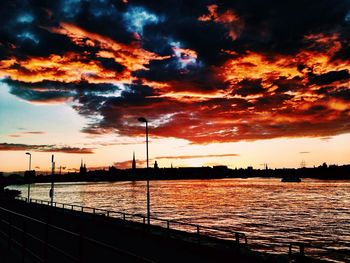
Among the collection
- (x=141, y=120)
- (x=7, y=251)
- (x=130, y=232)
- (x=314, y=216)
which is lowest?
(x=314, y=216)

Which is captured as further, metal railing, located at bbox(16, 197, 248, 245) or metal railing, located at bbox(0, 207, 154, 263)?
metal railing, located at bbox(16, 197, 248, 245)

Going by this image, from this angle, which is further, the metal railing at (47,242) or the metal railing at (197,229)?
the metal railing at (197,229)

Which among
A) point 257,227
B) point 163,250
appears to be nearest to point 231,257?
point 163,250

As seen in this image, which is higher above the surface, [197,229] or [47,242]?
[47,242]

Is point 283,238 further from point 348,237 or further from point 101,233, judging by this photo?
point 101,233

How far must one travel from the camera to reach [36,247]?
65.6 feet

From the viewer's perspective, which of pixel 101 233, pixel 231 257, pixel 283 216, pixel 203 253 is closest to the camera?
pixel 231 257

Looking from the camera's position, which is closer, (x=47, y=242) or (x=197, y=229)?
(x=47, y=242)

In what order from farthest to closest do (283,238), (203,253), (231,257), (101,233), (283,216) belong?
(283,216), (283,238), (101,233), (203,253), (231,257)

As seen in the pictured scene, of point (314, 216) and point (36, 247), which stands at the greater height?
point (36, 247)

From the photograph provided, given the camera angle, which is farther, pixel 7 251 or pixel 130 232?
pixel 130 232

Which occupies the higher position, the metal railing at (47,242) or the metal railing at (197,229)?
the metal railing at (47,242)

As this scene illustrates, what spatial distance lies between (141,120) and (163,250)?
18.4 m

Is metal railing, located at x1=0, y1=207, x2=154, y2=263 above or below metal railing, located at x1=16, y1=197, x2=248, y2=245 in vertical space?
above
